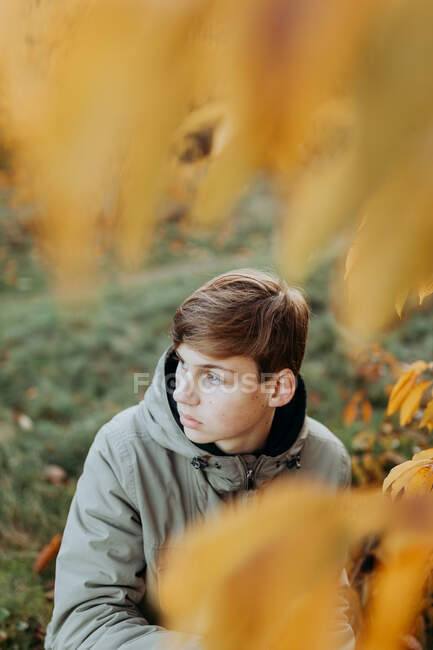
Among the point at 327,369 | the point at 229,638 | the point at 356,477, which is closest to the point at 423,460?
the point at 229,638

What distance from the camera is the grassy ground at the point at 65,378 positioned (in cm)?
271

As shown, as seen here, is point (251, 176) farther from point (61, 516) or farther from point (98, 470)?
point (61, 516)

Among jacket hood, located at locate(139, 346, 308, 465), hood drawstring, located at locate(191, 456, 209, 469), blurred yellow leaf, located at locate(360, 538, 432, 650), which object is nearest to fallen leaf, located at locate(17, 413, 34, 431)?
jacket hood, located at locate(139, 346, 308, 465)

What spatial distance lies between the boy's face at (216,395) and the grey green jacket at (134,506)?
0.08 metres

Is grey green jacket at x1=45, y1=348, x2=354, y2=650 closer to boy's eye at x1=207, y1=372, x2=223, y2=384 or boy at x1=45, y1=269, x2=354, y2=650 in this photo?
boy at x1=45, y1=269, x2=354, y2=650

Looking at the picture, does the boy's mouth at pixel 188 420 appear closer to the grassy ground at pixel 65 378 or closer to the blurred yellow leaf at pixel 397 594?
the grassy ground at pixel 65 378

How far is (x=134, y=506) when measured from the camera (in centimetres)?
180

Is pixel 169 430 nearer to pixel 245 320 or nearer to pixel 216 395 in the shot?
Result: pixel 216 395

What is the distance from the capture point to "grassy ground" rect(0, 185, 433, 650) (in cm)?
271

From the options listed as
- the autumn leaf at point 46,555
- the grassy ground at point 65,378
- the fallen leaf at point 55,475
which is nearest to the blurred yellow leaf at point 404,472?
the grassy ground at point 65,378

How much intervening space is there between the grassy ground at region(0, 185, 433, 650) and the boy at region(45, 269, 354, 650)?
42 centimetres

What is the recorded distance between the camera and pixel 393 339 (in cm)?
439

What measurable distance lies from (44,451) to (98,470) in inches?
67.2

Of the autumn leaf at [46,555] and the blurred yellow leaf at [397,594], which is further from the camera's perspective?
the autumn leaf at [46,555]
